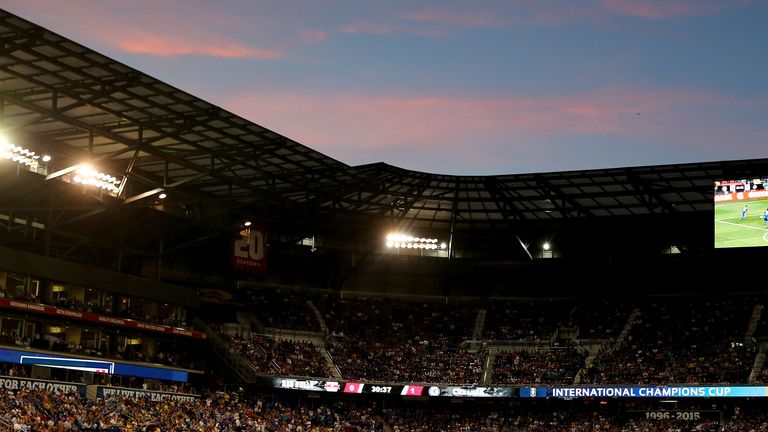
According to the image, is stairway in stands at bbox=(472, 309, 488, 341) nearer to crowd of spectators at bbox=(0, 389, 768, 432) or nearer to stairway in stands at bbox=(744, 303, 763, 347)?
crowd of spectators at bbox=(0, 389, 768, 432)

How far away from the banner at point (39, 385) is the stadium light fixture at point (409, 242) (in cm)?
2602

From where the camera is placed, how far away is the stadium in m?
48.7

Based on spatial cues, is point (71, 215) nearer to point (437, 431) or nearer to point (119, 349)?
point (119, 349)

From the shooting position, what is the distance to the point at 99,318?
55469mm

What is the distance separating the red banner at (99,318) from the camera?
49812 millimetres

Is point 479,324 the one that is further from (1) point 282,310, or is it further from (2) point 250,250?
(2) point 250,250

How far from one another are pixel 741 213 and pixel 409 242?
25.9m

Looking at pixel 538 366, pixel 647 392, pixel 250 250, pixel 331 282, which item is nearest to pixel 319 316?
pixel 331 282

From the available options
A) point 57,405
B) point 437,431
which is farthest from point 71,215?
point 437,431

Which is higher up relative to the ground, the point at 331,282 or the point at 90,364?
the point at 331,282

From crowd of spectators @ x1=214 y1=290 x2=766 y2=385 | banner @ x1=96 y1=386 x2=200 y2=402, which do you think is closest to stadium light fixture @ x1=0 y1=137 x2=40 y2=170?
banner @ x1=96 y1=386 x2=200 y2=402

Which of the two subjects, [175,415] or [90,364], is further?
[90,364]

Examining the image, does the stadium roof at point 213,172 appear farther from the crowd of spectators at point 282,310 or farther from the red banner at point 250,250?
the crowd of spectators at point 282,310

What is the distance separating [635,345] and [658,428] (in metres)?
7.93
